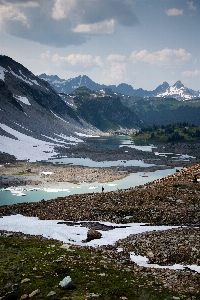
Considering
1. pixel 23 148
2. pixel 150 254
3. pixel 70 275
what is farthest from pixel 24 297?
pixel 23 148

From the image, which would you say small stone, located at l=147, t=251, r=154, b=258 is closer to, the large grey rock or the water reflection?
the large grey rock

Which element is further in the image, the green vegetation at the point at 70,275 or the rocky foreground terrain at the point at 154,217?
the rocky foreground terrain at the point at 154,217

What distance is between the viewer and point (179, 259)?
69.1ft

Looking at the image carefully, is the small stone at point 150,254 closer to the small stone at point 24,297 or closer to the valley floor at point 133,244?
the valley floor at point 133,244

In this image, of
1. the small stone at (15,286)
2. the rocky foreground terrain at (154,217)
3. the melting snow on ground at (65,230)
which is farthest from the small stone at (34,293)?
the melting snow on ground at (65,230)

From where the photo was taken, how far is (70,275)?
16047 mm

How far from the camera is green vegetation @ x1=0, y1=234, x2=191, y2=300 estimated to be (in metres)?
14.1

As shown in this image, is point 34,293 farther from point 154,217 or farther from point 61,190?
point 61,190

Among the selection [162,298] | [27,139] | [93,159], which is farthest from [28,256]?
[27,139]

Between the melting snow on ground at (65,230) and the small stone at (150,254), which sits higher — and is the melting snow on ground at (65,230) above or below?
below

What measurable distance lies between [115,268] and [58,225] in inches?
554

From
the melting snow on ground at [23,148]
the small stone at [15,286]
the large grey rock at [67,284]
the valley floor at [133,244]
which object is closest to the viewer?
the large grey rock at [67,284]

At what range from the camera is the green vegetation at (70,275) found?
14.1 meters

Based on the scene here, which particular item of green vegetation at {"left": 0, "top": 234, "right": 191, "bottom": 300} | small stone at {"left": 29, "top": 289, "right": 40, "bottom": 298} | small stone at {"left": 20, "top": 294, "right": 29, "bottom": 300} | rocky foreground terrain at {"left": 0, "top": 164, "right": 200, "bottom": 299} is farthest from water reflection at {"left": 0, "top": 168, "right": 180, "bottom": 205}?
small stone at {"left": 20, "top": 294, "right": 29, "bottom": 300}
